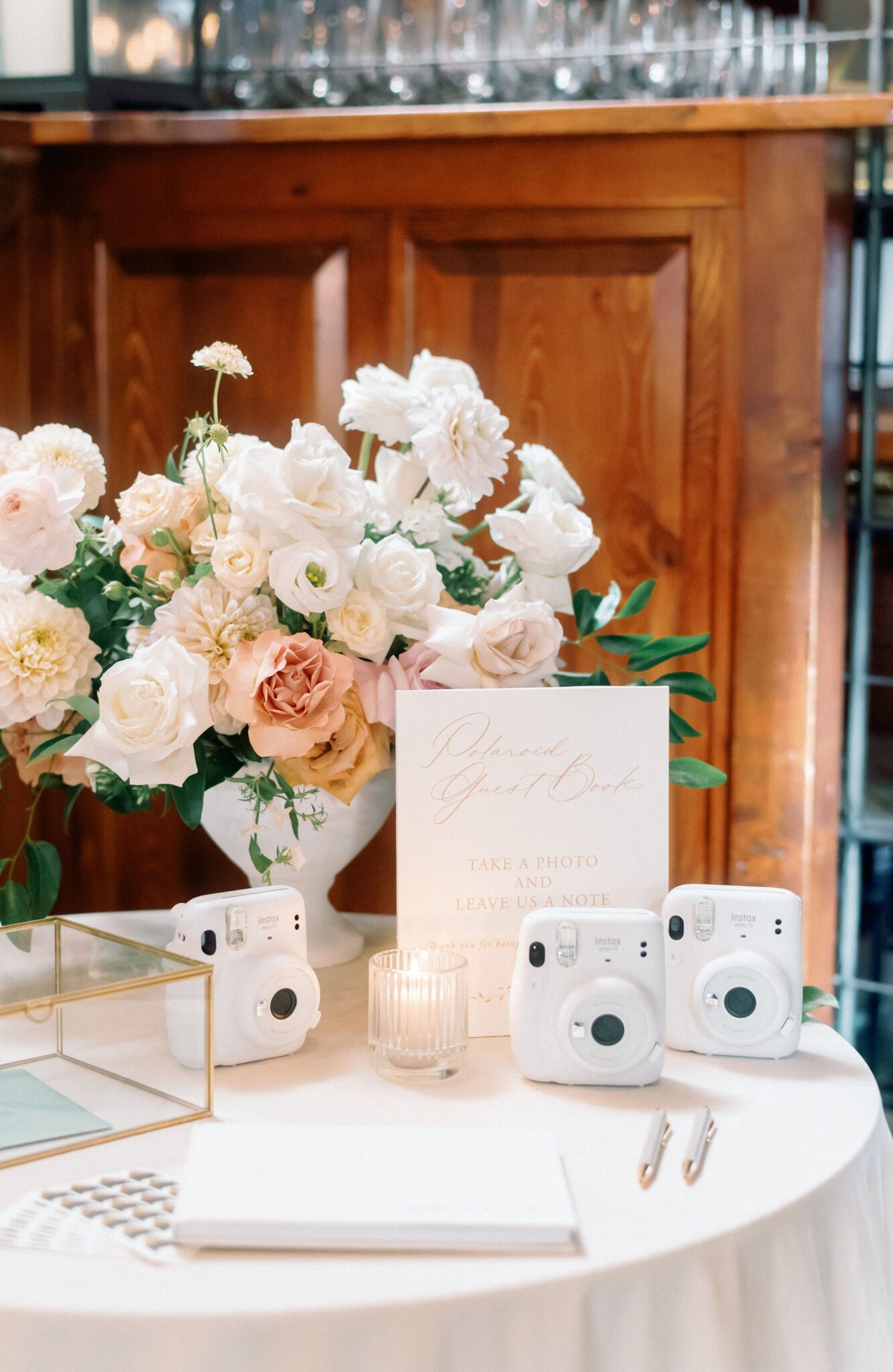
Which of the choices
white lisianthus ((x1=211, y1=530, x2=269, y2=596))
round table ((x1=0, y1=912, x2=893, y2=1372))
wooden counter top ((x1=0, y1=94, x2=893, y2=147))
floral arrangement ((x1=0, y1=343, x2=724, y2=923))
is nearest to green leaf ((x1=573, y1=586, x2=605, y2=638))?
floral arrangement ((x1=0, y1=343, x2=724, y2=923))

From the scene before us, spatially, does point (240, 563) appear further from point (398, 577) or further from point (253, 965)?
point (253, 965)

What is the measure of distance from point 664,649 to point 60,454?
1.79 ft

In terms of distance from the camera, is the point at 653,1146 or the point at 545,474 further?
the point at 545,474

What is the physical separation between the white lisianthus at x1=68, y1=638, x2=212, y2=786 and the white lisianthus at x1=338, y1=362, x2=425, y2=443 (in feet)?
1.02

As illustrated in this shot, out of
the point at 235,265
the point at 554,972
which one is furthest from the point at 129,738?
the point at 235,265

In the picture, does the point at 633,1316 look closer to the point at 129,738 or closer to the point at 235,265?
the point at 129,738

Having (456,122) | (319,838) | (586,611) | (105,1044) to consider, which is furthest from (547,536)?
(456,122)

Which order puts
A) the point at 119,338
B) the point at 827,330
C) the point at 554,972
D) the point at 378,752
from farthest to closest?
the point at 119,338 → the point at 827,330 → the point at 378,752 → the point at 554,972

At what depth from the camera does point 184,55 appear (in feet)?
5.87

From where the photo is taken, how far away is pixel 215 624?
101 cm

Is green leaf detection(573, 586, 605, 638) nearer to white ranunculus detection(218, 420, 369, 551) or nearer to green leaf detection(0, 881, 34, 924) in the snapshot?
white ranunculus detection(218, 420, 369, 551)

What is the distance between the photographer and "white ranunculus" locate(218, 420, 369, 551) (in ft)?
3.19

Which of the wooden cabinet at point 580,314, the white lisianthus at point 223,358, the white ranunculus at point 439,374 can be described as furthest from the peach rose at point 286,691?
the wooden cabinet at point 580,314

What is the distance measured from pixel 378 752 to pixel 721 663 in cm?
78
